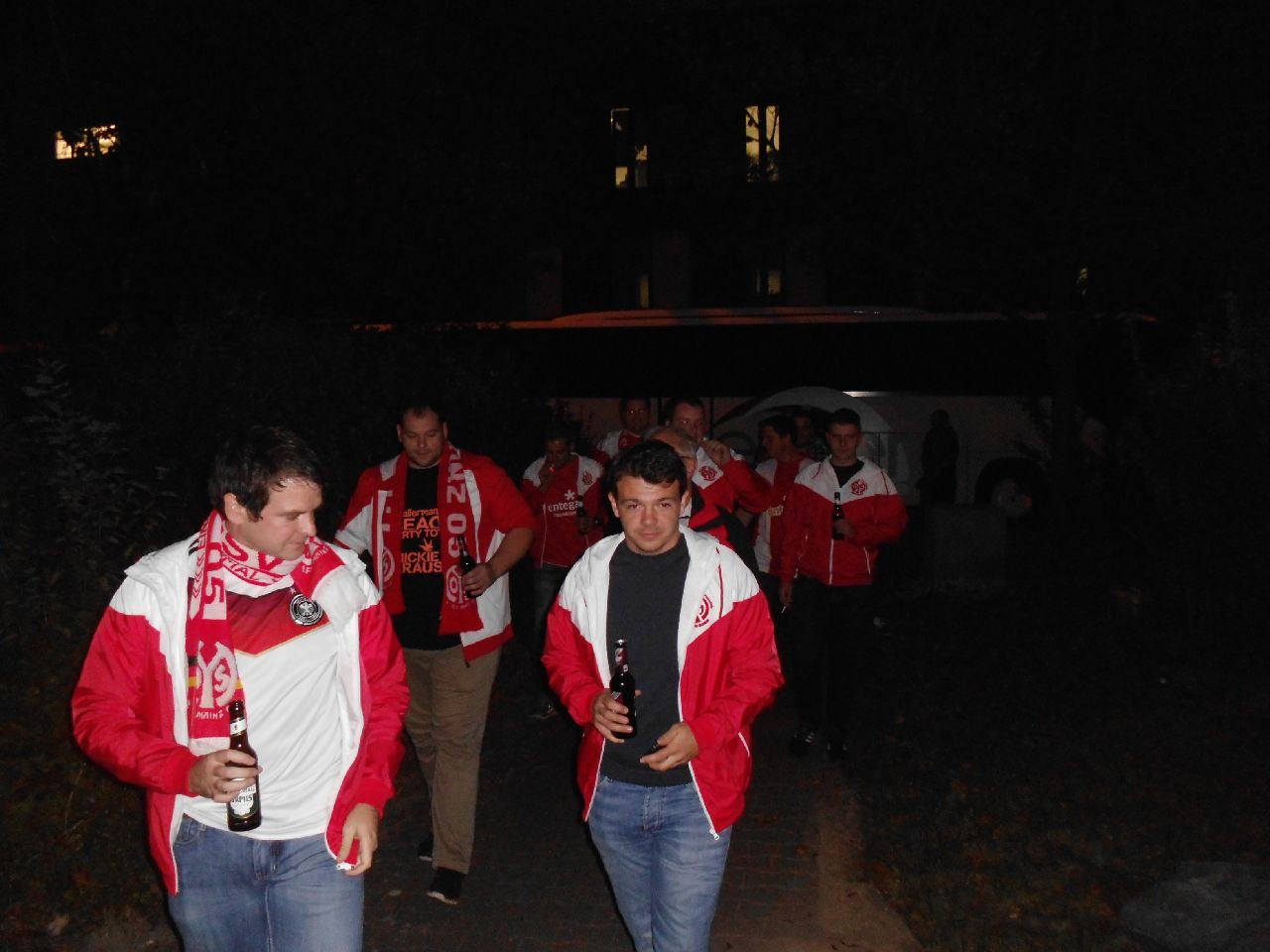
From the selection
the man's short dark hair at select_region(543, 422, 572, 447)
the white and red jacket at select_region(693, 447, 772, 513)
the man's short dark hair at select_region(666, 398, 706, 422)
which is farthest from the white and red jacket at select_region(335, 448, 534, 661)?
the man's short dark hair at select_region(543, 422, 572, 447)

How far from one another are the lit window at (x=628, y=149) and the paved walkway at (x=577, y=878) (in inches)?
1214

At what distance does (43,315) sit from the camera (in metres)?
13.4

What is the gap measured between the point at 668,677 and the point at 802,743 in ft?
13.6

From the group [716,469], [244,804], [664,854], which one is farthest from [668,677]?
[716,469]

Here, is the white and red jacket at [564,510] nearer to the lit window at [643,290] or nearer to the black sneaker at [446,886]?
the black sneaker at [446,886]

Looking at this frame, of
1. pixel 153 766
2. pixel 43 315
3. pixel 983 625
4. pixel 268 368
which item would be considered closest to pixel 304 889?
pixel 153 766

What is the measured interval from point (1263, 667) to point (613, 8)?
13.5 m

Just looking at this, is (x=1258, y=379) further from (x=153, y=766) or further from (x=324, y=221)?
(x=324, y=221)

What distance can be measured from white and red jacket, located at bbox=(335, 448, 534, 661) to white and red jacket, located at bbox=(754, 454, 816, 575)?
2809 mm

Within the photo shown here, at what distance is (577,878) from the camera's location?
222 inches

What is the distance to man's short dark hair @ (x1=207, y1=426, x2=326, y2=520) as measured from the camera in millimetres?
2980

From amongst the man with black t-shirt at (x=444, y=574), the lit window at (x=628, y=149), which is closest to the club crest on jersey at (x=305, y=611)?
the man with black t-shirt at (x=444, y=574)

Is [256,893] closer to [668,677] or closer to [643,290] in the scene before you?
[668,677]

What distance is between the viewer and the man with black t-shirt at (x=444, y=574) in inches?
207
